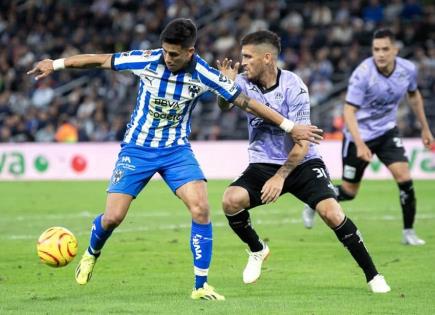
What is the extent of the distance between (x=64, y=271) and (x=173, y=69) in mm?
2845

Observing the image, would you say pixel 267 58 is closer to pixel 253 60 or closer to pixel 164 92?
pixel 253 60

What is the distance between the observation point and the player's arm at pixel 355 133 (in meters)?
11.7

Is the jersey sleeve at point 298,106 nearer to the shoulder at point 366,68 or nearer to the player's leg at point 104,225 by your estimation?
the player's leg at point 104,225

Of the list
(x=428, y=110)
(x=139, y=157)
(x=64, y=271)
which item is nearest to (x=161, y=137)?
(x=139, y=157)

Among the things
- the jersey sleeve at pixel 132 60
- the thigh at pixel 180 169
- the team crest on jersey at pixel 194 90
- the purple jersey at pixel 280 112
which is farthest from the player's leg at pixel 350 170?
the jersey sleeve at pixel 132 60

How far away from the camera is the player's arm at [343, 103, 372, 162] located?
1169 cm

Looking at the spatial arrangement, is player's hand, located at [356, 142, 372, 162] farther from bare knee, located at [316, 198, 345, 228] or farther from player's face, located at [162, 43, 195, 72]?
player's face, located at [162, 43, 195, 72]

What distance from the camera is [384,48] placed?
12109mm

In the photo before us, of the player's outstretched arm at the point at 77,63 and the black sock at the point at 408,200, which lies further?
the black sock at the point at 408,200

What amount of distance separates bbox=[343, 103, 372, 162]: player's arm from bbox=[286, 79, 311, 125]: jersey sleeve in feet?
9.22

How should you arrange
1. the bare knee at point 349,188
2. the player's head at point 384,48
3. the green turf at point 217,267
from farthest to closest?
the bare knee at point 349,188, the player's head at point 384,48, the green turf at point 217,267

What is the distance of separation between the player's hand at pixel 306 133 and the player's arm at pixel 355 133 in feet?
11.3

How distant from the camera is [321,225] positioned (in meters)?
14.8

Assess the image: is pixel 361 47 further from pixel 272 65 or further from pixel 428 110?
pixel 272 65
